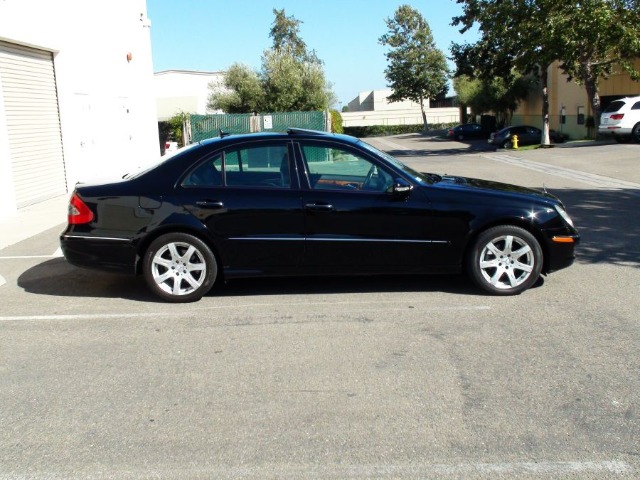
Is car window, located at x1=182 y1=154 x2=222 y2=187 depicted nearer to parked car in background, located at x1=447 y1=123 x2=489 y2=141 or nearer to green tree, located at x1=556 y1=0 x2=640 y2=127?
green tree, located at x1=556 y1=0 x2=640 y2=127

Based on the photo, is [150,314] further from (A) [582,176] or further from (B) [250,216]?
(A) [582,176]

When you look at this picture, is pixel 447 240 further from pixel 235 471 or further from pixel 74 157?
pixel 74 157

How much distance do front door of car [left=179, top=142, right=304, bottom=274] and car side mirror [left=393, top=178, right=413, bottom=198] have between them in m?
0.92

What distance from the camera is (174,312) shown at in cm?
623

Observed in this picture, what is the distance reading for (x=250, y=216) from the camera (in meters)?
6.37

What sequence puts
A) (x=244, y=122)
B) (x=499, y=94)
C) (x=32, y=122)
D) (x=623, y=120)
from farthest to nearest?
(x=499, y=94) → (x=623, y=120) → (x=244, y=122) → (x=32, y=122)

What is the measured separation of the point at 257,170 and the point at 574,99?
126 feet

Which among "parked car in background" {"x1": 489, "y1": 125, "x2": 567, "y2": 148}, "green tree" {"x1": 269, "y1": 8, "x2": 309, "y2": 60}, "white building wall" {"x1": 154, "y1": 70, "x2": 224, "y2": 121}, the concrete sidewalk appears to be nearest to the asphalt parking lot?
the concrete sidewalk

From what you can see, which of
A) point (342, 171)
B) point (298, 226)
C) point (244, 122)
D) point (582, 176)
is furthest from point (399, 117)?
point (298, 226)

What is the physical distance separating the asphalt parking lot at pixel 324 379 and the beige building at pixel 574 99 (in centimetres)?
3222

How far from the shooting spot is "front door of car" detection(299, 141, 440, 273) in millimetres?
6371

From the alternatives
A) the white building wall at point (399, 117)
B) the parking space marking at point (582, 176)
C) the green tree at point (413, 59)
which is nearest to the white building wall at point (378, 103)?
the white building wall at point (399, 117)

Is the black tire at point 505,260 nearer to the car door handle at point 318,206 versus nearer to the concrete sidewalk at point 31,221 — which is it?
the car door handle at point 318,206

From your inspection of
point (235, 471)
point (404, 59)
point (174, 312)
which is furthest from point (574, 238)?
point (404, 59)
